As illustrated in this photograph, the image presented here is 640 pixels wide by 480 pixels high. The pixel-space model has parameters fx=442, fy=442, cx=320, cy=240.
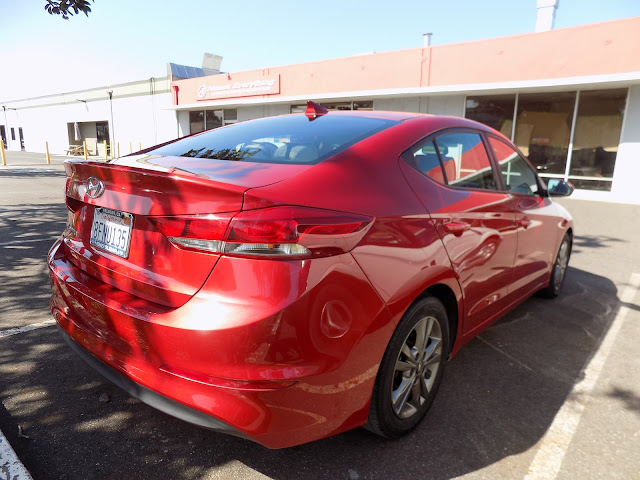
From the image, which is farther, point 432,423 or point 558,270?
point 558,270

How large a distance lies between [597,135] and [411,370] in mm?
13228

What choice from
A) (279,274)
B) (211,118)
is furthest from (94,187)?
(211,118)

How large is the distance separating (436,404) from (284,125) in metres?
1.91

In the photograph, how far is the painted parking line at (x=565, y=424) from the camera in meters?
2.11

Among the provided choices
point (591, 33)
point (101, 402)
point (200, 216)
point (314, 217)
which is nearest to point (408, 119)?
point (314, 217)

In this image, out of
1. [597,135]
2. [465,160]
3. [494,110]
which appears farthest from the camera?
[494,110]

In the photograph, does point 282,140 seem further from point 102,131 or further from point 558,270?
point 102,131

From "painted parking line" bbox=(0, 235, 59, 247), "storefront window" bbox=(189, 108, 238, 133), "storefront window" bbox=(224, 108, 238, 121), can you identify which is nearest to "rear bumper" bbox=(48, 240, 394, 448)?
"painted parking line" bbox=(0, 235, 59, 247)

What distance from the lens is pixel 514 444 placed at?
7.45 feet

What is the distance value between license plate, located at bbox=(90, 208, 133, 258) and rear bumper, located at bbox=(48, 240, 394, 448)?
23 cm

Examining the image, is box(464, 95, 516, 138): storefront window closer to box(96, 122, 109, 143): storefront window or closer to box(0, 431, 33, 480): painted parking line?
box(0, 431, 33, 480): painted parking line

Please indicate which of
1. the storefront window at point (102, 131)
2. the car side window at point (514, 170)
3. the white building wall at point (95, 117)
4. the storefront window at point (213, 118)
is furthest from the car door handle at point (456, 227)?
the storefront window at point (102, 131)

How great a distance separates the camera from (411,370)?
2234 millimetres

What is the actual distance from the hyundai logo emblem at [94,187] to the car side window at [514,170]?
102 inches
